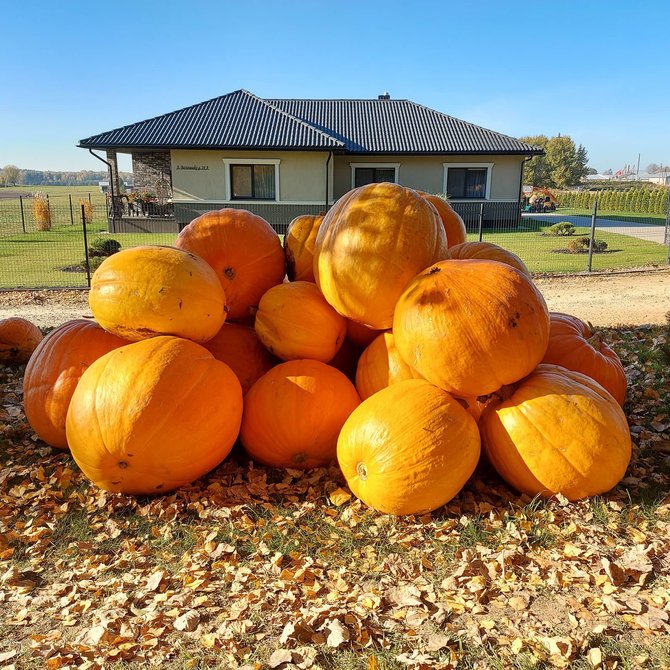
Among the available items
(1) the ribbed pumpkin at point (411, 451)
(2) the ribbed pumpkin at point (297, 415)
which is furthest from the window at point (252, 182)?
(1) the ribbed pumpkin at point (411, 451)

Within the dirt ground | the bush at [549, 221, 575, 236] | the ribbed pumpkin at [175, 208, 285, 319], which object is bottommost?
the dirt ground


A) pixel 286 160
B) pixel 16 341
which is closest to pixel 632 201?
pixel 286 160

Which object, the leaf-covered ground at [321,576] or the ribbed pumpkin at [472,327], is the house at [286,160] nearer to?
the ribbed pumpkin at [472,327]

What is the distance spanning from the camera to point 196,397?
3.47 meters

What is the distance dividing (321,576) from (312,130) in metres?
24.9

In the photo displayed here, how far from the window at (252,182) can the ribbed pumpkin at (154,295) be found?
2243 centimetres

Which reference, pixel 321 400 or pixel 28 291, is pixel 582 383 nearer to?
pixel 321 400

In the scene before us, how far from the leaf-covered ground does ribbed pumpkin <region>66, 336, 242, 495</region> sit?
26 centimetres

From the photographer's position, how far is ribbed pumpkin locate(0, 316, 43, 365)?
6.55 meters

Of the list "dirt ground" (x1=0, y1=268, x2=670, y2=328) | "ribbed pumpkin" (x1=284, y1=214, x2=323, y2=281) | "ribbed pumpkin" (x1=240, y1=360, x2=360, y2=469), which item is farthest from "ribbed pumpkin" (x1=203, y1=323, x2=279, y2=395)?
"dirt ground" (x1=0, y1=268, x2=670, y2=328)

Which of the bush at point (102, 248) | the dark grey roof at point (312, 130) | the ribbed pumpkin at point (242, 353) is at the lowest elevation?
the bush at point (102, 248)

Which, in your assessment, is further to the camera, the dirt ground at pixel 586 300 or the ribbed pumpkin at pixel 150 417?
the dirt ground at pixel 586 300

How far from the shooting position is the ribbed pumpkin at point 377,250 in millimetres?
3680

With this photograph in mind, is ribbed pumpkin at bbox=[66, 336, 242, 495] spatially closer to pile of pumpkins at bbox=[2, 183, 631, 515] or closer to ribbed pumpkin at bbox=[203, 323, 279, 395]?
pile of pumpkins at bbox=[2, 183, 631, 515]
